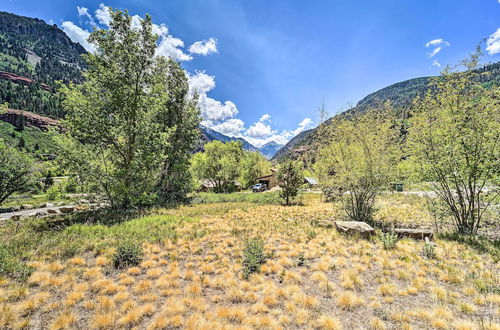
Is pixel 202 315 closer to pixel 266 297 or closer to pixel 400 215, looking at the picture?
pixel 266 297

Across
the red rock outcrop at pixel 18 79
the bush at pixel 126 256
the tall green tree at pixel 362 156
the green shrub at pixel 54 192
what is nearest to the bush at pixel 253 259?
the bush at pixel 126 256

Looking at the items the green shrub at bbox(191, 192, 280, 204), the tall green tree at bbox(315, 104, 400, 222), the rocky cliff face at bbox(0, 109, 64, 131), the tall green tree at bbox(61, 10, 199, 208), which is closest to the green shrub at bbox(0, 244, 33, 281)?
the tall green tree at bbox(61, 10, 199, 208)

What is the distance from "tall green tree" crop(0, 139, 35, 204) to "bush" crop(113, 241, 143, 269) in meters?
15.6

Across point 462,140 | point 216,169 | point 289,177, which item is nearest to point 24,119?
point 216,169

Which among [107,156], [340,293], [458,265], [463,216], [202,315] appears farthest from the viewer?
[107,156]

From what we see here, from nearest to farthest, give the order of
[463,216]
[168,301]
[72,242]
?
[168,301] → [72,242] → [463,216]

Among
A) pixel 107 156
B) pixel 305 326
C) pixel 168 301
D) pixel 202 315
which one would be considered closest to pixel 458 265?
pixel 305 326

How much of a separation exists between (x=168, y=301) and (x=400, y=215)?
1300cm

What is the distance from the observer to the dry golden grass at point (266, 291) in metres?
3.16

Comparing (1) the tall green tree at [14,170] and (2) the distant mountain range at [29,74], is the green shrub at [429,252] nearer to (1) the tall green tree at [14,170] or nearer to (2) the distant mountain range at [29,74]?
(1) the tall green tree at [14,170]

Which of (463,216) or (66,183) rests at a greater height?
(66,183)

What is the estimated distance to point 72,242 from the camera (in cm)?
611

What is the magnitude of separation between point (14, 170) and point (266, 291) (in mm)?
19997

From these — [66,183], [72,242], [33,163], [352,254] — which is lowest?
[352,254]
